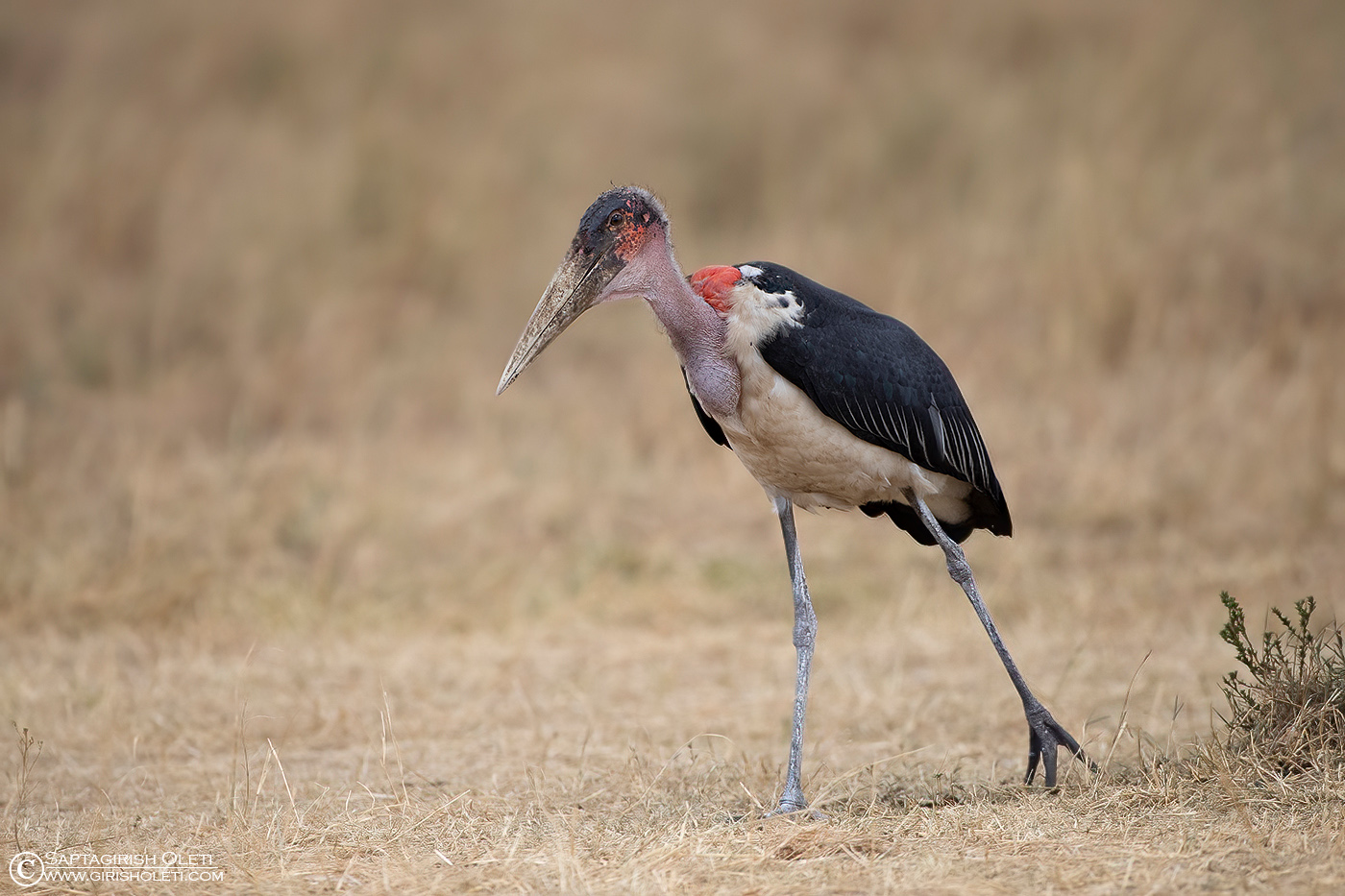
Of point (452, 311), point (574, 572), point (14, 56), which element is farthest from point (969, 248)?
point (14, 56)

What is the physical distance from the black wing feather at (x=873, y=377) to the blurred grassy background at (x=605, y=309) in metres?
2.45

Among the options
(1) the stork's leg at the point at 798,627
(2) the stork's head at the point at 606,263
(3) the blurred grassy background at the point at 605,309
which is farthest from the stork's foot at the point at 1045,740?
(3) the blurred grassy background at the point at 605,309

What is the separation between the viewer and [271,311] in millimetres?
8805

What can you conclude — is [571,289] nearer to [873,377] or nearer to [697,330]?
[697,330]

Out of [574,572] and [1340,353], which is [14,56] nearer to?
[574,572]

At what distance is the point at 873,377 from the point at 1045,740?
1085mm

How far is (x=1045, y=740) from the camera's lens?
369 cm

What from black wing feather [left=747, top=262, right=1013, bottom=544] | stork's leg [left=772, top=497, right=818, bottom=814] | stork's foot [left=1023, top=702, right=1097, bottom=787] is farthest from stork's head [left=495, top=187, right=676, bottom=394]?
stork's foot [left=1023, top=702, right=1097, bottom=787]

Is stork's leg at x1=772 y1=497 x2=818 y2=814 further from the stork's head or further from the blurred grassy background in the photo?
the blurred grassy background

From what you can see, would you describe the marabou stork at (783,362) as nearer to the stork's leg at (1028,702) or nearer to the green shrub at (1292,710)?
the stork's leg at (1028,702)

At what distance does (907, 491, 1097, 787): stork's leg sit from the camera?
11.9 feet

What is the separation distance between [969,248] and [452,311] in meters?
3.56

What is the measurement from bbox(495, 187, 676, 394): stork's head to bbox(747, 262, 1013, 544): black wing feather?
0.98ft

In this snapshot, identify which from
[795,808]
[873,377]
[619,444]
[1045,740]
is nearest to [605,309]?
[619,444]
